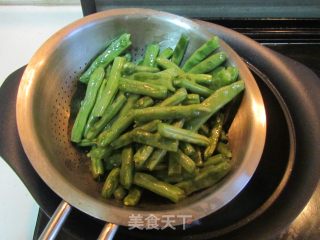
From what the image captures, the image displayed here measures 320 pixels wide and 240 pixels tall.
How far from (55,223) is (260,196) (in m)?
0.59

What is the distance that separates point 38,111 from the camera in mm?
975

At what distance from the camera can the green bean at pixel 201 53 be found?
3.62 ft

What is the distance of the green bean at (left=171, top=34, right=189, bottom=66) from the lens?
1158 millimetres

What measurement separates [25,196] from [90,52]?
52 cm

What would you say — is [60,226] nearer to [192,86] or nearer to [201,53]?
[192,86]

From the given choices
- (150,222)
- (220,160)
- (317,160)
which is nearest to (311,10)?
(317,160)

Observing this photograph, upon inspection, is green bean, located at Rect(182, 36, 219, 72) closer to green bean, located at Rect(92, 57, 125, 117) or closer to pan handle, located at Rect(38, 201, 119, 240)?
green bean, located at Rect(92, 57, 125, 117)

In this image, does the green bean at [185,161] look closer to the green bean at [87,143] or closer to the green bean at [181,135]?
the green bean at [181,135]

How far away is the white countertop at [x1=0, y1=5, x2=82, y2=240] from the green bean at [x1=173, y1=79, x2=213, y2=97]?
2.02ft

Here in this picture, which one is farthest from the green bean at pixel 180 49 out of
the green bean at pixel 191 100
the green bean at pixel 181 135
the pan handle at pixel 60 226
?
the pan handle at pixel 60 226

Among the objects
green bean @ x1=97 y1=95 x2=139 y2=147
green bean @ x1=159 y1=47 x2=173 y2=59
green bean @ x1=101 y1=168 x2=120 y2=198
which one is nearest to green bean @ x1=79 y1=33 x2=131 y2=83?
green bean @ x1=159 y1=47 x2=173 y2=59

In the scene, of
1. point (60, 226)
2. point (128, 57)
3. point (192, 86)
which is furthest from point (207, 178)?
point (128, 57)

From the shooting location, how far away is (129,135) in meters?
0.97

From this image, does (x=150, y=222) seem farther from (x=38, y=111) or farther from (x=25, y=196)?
(x=25, y=196)
